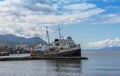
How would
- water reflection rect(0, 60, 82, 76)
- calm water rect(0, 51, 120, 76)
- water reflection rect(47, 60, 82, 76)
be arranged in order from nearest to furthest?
1. water reflection rect(0, 60, 82, 76)
2. calm water rect(0, 51, 120, 76)
3. water reflection rect(47, 60, 82, 76)

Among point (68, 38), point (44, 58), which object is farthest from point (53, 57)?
point (68, 38)

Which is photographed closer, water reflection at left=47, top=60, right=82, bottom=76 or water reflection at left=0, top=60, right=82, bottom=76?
water reflection at left=0, top=60, right=82, bottom=76

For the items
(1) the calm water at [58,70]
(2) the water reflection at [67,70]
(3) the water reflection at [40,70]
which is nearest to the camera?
(3) the water reflection at [40,70]

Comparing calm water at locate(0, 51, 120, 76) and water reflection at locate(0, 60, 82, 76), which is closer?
water reflection at locate(0, 60, 82, 76)

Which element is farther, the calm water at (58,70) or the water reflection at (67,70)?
the water reflection at (67,70)

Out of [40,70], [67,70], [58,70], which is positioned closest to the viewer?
[67,70]

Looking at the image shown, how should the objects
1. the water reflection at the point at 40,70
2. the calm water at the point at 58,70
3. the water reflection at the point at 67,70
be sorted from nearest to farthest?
the water reflection at the point at 40,70
the calm water at the point at 58,70
the water reflection at the point at 67,70

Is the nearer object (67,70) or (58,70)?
(67,70)

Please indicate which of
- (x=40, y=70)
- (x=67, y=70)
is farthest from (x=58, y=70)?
(x=40, y=70)

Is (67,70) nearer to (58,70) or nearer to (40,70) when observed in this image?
(58,70)

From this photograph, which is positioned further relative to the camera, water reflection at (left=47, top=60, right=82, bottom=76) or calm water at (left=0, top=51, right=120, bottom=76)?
water reflection at (left=47, top=60, right=82, bottom=76)

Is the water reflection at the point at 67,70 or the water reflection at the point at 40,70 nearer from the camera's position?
the water reflection at the point at 40,70

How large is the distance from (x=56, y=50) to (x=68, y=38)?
25.9 feet

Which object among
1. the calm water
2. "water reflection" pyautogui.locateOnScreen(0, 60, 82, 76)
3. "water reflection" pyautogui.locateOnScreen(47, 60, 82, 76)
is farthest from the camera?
"water reflection" pyautogui.locateOnScreen(47, 60, 82, 76)
